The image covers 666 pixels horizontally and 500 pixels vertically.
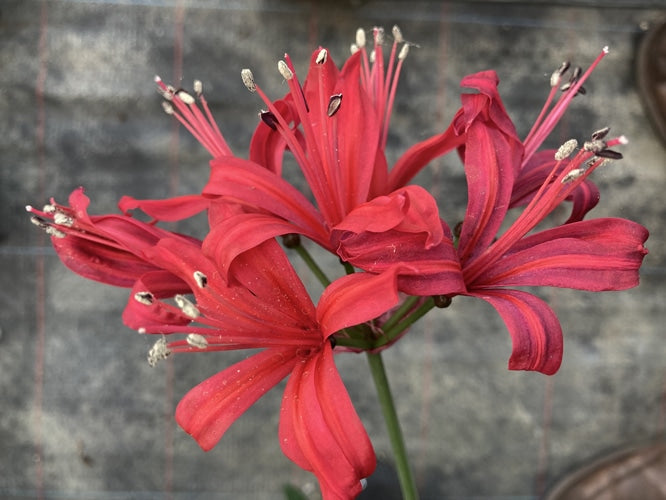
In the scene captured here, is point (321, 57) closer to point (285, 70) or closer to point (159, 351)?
point (285, 70)

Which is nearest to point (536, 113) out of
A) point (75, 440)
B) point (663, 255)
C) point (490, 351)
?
point (663, 255)

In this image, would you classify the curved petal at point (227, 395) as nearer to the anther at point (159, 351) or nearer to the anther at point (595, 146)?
the anther at point (159, 351)

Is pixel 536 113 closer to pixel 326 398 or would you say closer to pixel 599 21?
pixel 599 21

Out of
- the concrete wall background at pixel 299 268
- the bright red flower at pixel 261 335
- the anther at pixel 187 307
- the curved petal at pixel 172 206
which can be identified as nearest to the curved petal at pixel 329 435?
the bright red flower at pixel 261 335

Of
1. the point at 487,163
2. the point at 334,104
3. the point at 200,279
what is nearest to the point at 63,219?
the point at 200,279

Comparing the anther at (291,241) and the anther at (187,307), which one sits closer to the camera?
the anther at (187,307)

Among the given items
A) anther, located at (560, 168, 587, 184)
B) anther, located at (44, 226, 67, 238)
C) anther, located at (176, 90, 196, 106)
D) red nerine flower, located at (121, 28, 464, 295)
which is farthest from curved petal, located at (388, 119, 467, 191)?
anther, located at (44, 226, 67, 238)
